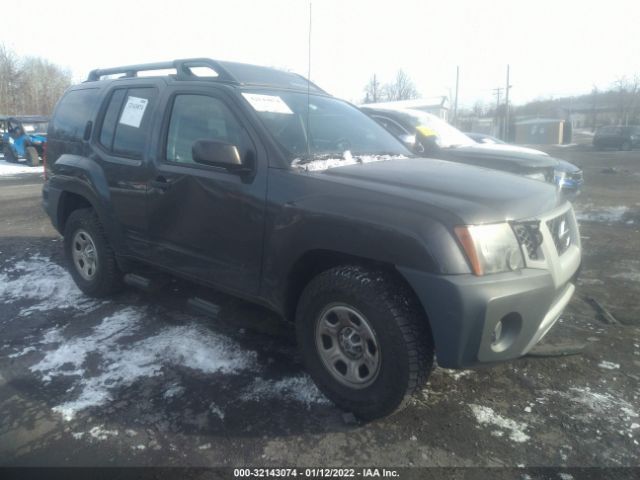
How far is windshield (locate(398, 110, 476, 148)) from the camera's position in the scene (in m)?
7.21

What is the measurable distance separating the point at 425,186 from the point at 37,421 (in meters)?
2.53

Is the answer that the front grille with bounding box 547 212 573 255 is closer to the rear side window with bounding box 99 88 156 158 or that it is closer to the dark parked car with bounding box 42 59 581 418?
the dark parked car with bounding box 42 59 581 418

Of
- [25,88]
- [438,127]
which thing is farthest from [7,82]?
[438,127]

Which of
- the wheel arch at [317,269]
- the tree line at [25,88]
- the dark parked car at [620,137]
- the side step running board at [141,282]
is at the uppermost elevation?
the tree line at [25,88]

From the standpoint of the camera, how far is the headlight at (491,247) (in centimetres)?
227

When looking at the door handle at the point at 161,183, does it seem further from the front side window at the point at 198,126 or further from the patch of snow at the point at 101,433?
the patch of snow at the point at 101,433

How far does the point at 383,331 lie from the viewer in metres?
2.43

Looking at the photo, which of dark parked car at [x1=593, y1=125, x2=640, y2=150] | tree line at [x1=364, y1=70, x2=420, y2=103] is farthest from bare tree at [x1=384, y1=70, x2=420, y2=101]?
dark parked car at [x1=593, y1=125, x2=640, y2=150]

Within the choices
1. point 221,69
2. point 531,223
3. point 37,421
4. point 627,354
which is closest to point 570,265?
point 531,223

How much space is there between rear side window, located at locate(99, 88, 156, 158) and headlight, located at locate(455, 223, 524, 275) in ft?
8.68

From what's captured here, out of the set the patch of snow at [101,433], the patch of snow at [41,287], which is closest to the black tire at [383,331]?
the patch of snow at [101,433]

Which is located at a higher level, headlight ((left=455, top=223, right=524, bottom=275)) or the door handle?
the door handle

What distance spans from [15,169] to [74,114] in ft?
52.9

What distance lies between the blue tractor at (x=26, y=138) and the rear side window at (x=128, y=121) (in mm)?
16806
